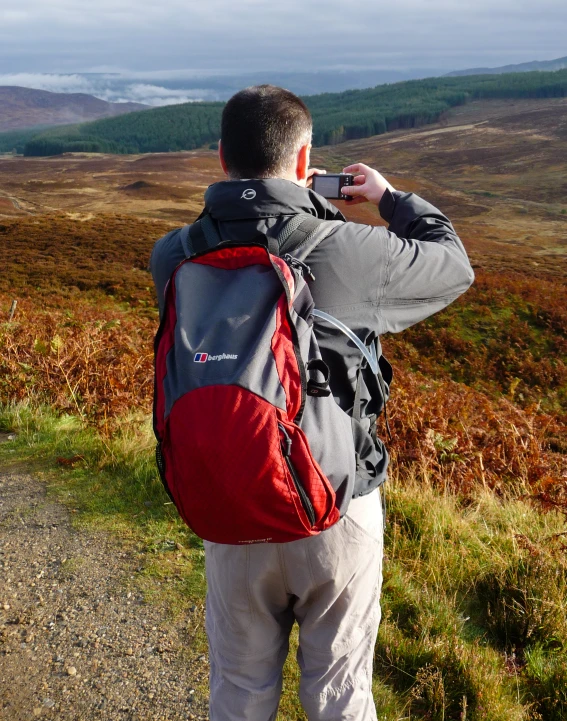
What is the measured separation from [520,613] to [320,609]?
1.62 m

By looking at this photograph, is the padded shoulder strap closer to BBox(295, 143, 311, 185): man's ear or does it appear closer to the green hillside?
BBox(295, 143, 311, 185): man's ear

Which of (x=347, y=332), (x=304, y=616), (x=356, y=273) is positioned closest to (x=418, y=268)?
(x=356, y=273)

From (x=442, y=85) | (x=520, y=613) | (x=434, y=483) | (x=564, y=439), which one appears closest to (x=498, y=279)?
(x=564, y=439)

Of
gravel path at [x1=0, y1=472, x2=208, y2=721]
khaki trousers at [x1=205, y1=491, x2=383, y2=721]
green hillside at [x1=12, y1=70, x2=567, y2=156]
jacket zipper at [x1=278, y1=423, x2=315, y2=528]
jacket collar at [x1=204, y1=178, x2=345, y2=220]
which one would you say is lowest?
gravel path at [x1=0, y1=472, x2=208, y2=721]

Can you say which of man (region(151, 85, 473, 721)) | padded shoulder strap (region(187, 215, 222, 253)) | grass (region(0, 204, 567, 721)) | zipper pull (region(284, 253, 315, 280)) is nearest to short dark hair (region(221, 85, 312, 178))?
man (region(151, 85, 473, 721))

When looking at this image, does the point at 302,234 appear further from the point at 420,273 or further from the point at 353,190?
the point at 353,190

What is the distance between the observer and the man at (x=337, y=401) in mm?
1642

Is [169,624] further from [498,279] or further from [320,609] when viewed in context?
[498,279]

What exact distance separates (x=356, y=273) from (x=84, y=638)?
2309 millimetres

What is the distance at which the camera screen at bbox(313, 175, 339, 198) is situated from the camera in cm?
207

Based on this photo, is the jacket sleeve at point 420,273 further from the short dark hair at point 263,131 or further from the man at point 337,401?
the short dark hair at point 263,131

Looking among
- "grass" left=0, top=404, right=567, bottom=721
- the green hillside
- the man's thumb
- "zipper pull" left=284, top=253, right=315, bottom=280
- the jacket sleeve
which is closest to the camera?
"zipper pull" left=284, top=253, right=315, bottom=280

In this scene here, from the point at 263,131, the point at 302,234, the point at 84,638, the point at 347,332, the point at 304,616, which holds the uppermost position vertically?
the point at 263,131

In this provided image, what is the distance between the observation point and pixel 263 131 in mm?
1657
